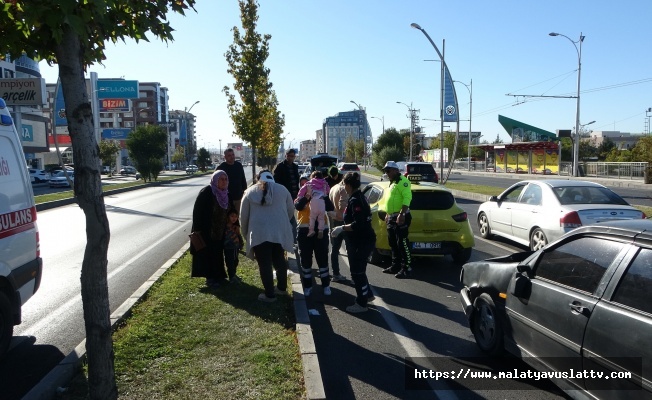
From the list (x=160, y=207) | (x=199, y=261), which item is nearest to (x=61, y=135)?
(x=160, y=207)

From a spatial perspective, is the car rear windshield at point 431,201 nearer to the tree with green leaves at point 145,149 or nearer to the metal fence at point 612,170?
the metal fence at point 612,170

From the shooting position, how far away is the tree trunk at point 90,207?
2904 mm

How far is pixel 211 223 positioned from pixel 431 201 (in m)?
4.01

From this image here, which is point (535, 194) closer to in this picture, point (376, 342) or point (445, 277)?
point (445, 277)

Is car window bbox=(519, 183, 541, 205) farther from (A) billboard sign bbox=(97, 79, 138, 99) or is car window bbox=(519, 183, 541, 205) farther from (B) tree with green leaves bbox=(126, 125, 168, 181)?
(A) billboard sign bbox=(97, 79, 138, 99)

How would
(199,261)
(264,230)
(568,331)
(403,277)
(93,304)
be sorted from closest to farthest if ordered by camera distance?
1. (93,304)
2. (568,331)
3. (264,230)
4. (199,261)
5. (403,277)

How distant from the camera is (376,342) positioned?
547 centimetres

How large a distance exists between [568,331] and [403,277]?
472cm

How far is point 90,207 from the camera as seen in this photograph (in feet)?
9.71

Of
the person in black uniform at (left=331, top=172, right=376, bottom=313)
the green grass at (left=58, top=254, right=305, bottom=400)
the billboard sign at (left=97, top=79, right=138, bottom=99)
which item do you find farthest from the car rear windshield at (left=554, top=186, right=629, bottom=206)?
the billboard sign at (left=97, top=79, right=138, bottom=99)

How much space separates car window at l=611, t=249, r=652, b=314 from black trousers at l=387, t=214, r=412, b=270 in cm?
480

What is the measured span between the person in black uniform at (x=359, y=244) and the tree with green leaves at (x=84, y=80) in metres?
3.58

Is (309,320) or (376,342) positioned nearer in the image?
(376,342)

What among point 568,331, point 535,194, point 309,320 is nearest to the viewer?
point 568,331
